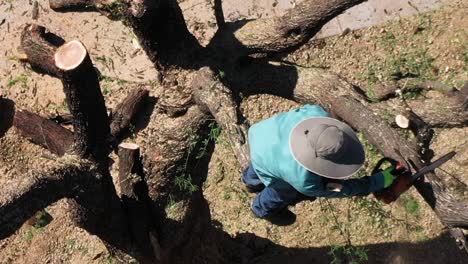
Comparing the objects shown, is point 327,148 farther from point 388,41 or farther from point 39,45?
point 39,45

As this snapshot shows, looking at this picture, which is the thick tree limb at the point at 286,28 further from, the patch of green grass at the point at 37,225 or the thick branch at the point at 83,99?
the patch of green grass at the point at 37,225

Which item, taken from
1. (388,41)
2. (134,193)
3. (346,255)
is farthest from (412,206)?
(134,193)

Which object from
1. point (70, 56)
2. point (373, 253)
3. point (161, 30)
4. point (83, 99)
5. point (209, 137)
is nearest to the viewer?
point (70, 56)

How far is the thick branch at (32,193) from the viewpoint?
344cm

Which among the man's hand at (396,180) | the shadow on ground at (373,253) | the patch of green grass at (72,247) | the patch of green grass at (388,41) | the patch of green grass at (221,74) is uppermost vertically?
the patch of green grass at (221,74)

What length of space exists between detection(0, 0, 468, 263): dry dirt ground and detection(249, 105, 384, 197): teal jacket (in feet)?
5.06

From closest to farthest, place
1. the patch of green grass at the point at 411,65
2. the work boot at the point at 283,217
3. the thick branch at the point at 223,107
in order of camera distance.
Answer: the thick branch at the point at 223,107, the work boot at the point at 283,217, the patch of green grass at the point at 411,65

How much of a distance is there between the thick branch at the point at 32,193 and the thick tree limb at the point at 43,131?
1641 millimetres

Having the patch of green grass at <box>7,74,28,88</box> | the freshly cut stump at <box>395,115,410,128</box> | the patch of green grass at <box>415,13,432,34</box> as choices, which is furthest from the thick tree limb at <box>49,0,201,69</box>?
the patch of green grass at <box>415,13,432,34</box>

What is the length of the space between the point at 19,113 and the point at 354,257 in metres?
3.47

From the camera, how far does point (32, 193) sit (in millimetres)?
3506

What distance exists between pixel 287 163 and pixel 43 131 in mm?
2894

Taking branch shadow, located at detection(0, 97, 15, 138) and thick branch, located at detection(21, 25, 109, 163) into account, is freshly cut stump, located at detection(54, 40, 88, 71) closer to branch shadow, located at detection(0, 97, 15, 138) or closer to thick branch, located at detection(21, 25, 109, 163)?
thick branch, located at detection(21, 25, 109, 163)

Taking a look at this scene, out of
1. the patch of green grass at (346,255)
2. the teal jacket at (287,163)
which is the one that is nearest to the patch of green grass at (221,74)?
the teal jacket at (287,163)
